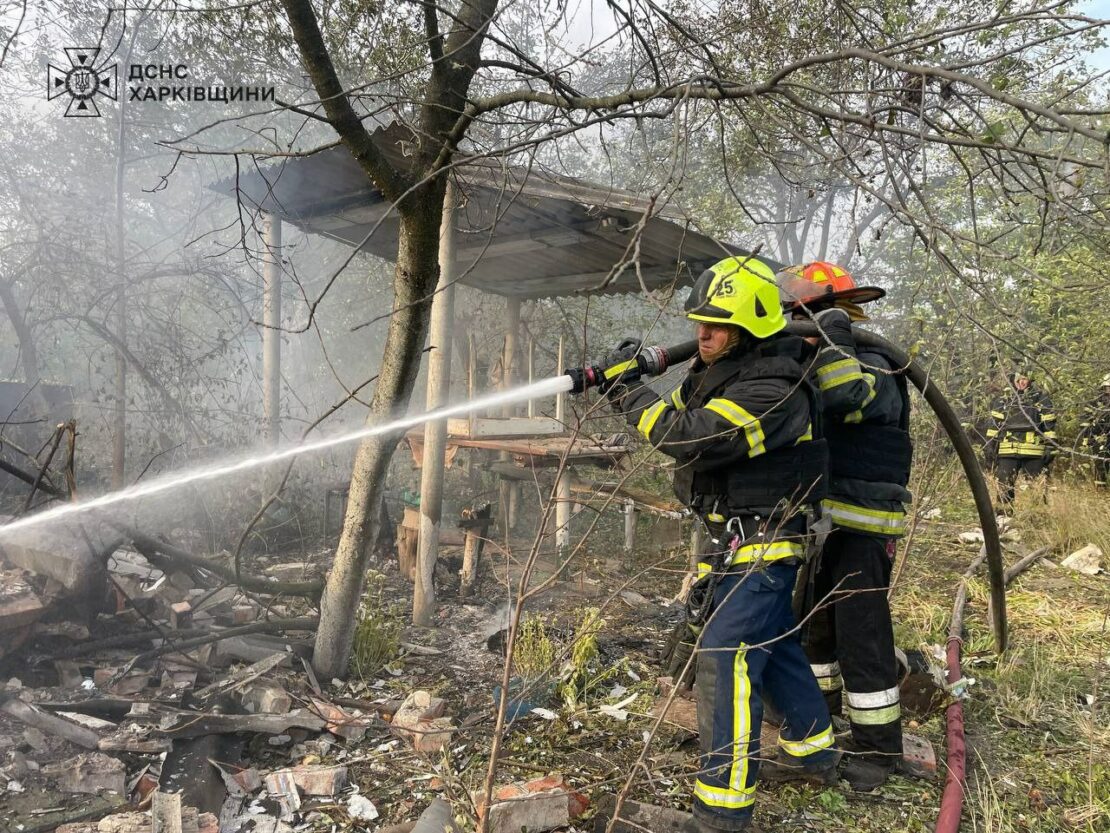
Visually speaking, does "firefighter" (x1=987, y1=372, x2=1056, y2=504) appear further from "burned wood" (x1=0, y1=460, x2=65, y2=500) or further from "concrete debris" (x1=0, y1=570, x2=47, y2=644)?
"concrete debris" (x1=0, y1=570, x2=47, y2=644)

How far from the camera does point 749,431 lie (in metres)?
2.64

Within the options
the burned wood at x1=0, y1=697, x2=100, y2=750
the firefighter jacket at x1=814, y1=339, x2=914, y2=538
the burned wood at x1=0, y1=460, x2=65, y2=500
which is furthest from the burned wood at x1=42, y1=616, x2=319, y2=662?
the firefighter jacket at x1=814, y1=339, x2=914, y2=538

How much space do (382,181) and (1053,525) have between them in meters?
7.33

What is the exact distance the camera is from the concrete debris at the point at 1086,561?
20.3 feet

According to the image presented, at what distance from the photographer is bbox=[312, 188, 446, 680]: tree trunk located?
3449 mm

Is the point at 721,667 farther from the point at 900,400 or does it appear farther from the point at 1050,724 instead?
the point at 1050,724

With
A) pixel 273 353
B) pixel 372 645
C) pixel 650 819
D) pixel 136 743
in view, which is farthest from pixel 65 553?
pixel 273 353

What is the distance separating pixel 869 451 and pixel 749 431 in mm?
896

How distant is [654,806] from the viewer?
274 cm

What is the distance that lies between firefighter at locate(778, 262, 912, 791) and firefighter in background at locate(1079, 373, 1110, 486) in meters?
5.11

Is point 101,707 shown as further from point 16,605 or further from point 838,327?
point 838,327

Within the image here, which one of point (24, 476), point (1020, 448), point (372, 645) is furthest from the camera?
point (1020, 448)

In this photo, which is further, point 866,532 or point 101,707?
point 101,707

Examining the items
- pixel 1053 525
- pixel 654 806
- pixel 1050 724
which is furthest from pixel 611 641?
pixel 1053 525
